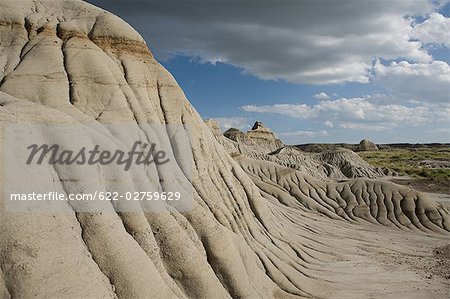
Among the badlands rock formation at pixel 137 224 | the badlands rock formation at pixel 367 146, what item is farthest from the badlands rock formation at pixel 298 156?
the badlands rock formation at pixel 367 146

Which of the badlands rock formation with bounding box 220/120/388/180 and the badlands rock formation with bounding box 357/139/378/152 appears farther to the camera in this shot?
the badlands rock formation with bounding box 357/139/378/152

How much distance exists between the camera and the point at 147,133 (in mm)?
14406

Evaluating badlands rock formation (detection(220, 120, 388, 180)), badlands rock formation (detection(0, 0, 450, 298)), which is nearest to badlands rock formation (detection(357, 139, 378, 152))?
badlands rock formation (detection(220, 120, 388, 180))

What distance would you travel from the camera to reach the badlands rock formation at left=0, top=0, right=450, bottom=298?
7.32 m

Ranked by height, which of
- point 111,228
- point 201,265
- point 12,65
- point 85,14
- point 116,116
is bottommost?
point 201,265

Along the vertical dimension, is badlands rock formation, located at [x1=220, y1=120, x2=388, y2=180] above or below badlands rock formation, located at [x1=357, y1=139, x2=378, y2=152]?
below

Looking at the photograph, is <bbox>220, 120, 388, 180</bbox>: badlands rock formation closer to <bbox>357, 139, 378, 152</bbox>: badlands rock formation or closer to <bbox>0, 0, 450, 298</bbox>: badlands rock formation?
<bbox>0, 0, 450, 298</bbox>: badlands rock formation

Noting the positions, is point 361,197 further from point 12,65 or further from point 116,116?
point 12,65

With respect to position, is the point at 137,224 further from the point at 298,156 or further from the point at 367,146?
the point at 367,146

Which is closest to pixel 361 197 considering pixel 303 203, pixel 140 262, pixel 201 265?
pixel 303 203

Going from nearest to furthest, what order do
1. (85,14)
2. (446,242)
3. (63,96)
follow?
(63,96) → (85,14) → (446,242)

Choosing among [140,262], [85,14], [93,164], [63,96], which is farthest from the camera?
[85,14]

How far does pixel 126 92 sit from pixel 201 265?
7.76m

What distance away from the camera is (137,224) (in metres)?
9.53
